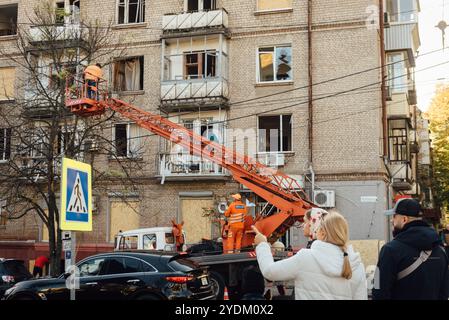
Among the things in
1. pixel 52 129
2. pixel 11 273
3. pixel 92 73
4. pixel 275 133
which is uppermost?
pixel 92 73

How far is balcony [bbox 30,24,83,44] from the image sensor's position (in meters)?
23.2

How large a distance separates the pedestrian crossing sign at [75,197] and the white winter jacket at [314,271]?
10.9 feet

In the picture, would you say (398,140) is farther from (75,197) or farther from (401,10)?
(75,197)

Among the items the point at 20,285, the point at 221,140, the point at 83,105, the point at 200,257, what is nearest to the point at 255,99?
the point at 221,140

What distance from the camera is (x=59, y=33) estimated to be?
24734 millimetres

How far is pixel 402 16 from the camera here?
95.6 ft

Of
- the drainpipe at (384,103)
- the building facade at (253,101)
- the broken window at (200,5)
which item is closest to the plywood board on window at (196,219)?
the building facade at (253,101)

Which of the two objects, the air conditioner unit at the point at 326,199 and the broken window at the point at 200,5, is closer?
the air conditioner unit at the point at 326,199

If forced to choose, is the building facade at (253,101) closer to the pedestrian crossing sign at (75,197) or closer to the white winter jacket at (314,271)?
the pedestrian crossing sign at (75,197)

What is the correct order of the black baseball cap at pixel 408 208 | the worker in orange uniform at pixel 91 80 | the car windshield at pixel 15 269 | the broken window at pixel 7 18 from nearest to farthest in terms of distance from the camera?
1. the black baseball cap at pixel 408 208
2. the car windshield at pixel 15 269
3. the worker in orange uniform at pixel 91 80
4. the broken window at pixel 7 18

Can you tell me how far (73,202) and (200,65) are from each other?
20.4 m

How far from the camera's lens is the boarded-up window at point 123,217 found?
27641mm

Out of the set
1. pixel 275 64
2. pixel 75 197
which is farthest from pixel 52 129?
pixel 75 197
